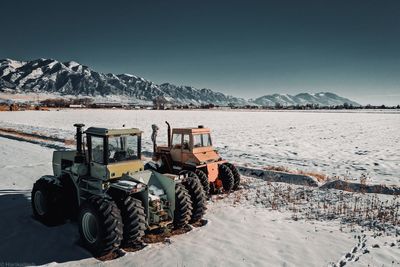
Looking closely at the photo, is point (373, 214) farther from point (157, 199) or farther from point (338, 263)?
point (157, 199)

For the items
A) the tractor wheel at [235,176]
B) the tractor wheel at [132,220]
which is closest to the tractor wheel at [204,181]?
the tractor wheel at [235,176]

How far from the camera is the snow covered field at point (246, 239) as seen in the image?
6.73m

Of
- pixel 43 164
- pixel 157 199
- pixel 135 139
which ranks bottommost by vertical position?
pixel 43 164

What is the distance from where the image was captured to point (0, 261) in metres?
6.56

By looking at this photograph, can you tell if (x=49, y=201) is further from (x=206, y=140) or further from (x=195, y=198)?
(x=206, y=140)

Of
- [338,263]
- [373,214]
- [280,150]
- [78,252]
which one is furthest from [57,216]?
[280,150]

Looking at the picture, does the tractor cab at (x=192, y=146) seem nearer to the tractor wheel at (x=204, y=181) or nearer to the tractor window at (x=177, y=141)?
the tractor window at (x=177, y=141)

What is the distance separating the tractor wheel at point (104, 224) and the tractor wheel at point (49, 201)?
1557mm

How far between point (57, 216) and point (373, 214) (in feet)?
29.5

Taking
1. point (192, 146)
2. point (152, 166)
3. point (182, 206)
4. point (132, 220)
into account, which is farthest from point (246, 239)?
point (152, 166)

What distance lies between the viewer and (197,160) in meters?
11.1

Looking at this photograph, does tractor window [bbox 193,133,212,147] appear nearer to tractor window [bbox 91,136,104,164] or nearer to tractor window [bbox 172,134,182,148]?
tractor window [bbox 172,134,182,148]

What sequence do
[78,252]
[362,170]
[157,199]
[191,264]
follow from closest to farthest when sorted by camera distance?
[191,264] → [78,252] → [157,199] → [362,170]

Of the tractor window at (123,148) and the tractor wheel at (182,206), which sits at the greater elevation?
the tractor window at (123,148)
